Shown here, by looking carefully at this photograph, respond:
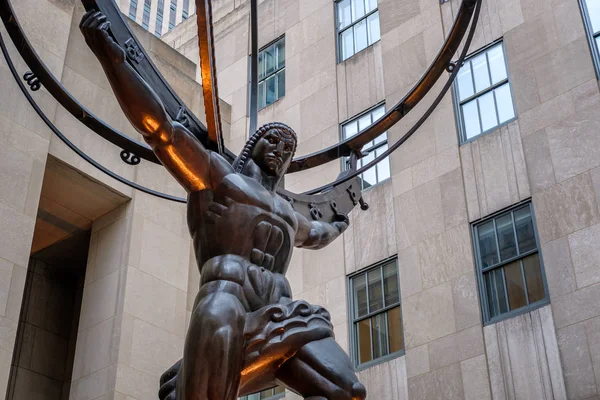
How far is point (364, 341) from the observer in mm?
15914

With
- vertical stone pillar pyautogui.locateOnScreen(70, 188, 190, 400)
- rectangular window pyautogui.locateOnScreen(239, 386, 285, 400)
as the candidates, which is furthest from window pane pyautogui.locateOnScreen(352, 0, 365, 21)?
rectangular window pyautogui.locateOnScreen(239, 386, 285, 400)

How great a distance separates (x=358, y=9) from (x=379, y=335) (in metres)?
7.88

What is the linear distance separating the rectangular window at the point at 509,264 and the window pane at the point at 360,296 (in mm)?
2474

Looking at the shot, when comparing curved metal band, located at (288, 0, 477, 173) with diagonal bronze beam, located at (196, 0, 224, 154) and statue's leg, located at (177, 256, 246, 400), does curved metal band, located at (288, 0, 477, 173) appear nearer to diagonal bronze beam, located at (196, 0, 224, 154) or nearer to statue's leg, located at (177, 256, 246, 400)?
diagonal bronze beam, located at (196, 0, 224, 154)

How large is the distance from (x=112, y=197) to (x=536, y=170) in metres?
7.97

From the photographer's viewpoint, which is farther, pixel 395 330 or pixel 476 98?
pixel 476 98

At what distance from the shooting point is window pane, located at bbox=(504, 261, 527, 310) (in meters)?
14.0

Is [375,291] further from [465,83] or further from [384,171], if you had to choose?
[465,83]

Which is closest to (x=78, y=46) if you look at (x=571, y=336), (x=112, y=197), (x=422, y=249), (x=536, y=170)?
(x=112, y=197)

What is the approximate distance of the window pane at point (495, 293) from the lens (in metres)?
14.1

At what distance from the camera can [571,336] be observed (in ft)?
42.6

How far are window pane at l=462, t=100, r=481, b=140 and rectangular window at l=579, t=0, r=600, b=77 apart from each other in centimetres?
239

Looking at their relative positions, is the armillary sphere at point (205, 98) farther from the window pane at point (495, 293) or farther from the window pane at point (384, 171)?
the window pane at point (384, 171)

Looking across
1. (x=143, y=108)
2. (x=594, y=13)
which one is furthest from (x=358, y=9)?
(x=143, y=108)
